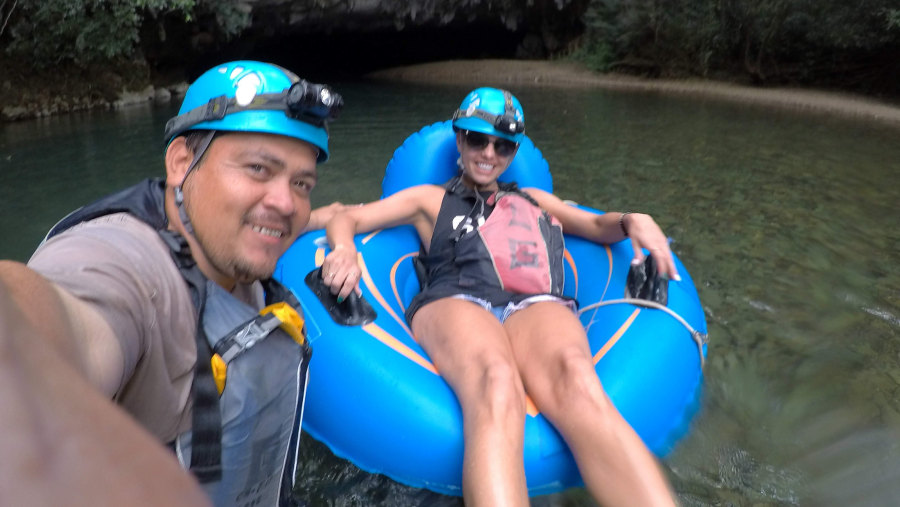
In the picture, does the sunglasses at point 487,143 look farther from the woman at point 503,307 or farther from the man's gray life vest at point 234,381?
the man's gray life vest at point 234,381

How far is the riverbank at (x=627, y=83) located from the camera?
31.0 ft

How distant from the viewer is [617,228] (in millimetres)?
2420

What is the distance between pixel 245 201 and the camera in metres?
1.13

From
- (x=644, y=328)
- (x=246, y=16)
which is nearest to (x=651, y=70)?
(x=246, y=16)

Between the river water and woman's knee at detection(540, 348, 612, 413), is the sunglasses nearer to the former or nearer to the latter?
woman's knee at detection(540, 348, 612, 413)

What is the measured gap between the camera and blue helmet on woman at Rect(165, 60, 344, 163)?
1157mm

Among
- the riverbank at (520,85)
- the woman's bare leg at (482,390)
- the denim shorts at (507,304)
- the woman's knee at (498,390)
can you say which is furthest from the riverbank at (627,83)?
the woman's knee at (498,390)

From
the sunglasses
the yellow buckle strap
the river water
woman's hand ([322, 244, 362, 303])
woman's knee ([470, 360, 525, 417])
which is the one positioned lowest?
the river water

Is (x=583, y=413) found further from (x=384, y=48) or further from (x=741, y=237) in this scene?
(x=384, y=48)

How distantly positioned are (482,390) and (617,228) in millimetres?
1115

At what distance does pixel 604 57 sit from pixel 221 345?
15186 millimetres

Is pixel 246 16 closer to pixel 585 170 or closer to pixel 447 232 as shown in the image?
pixel 585 170

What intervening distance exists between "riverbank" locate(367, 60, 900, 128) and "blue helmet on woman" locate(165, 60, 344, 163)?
963 centimetres

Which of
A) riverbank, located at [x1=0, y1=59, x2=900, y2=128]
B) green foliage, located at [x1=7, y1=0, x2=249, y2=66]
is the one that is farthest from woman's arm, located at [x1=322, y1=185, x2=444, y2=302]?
riverbank, located at [x1=0, y1=59, x2=900, y2=128]
